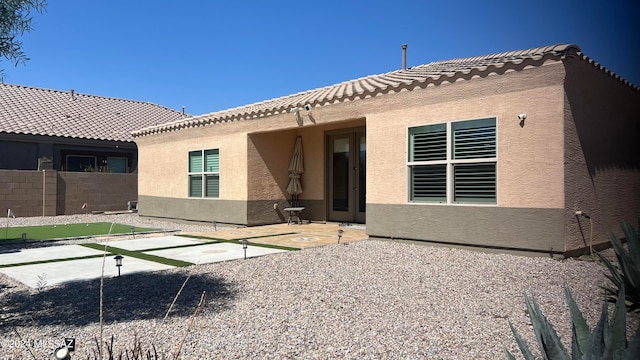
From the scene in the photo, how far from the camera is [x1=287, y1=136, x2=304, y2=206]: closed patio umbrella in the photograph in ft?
45.5

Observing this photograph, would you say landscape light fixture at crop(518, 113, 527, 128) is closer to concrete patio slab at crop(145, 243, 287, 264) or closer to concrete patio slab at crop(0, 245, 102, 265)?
concrete patio slab at crop(145, 243, 287, 264)

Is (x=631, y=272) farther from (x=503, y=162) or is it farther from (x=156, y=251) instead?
(x=156, y=251)

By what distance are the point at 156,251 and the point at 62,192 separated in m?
12.5

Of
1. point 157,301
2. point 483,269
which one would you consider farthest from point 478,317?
point 157,301

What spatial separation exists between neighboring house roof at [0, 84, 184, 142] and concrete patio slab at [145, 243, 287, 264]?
603 inches

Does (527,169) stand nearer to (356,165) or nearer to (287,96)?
(356,165)

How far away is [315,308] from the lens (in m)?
4.84

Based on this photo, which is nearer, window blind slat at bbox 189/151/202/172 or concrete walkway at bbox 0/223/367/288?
concrete walkway at bbox 0/223/367/288

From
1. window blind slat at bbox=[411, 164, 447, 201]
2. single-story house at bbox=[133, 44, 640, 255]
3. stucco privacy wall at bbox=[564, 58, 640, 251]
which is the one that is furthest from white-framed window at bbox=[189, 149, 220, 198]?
stucco privacy wall at bbox=[564, 58, 640, 251]

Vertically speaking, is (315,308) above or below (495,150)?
below

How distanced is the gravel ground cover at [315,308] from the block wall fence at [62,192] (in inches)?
526

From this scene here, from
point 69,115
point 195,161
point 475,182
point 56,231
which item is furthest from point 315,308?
point 69,115

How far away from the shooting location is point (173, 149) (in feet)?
52.2

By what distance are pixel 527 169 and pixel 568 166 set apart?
0.64 meters
